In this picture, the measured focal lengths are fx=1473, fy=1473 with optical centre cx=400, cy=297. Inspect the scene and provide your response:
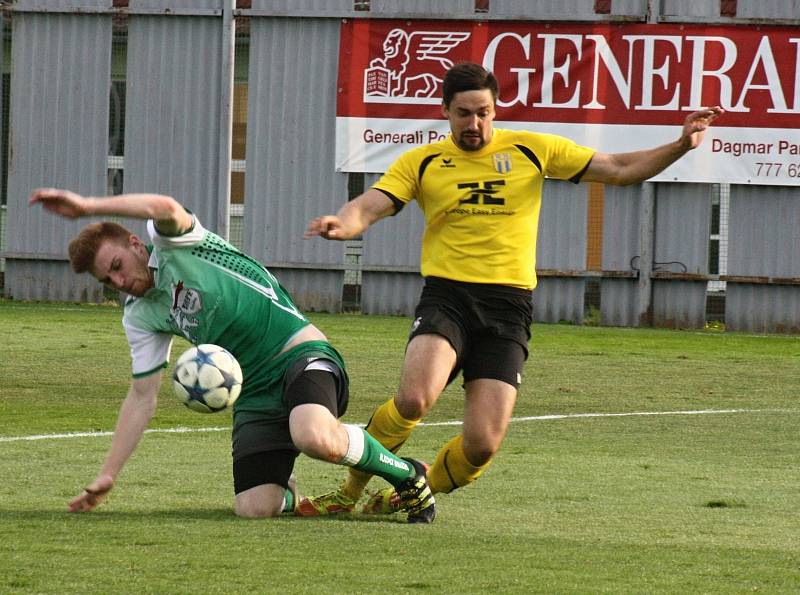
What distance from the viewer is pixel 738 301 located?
1891cm

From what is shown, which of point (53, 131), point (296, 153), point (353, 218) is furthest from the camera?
point (53, 131)

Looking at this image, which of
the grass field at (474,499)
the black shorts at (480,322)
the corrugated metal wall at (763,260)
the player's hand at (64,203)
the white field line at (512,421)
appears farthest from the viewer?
the corrugated metal wall at (763,260)

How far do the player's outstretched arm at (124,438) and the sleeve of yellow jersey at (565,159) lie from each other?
7.05 ft

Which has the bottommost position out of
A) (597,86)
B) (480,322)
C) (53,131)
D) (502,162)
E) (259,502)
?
(259,502)

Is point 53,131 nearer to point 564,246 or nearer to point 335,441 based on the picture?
point 564,246

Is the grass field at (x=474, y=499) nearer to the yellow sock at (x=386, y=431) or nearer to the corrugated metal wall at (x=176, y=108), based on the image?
the yellow sock at (x=386, y=431)

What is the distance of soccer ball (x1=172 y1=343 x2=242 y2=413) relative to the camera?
643 centimetres

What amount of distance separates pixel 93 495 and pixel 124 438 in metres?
0.30

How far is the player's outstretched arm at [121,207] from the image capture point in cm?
554

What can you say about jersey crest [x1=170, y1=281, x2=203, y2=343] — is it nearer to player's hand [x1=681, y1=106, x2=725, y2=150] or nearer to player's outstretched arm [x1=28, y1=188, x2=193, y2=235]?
player's outstretched arm [x1=28, y1=188, x2=193, y2=235]

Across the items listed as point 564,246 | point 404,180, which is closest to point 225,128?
point 564,246

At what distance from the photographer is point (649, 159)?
6977 millimetres

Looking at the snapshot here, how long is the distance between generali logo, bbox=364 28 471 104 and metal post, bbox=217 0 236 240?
1.89 meters

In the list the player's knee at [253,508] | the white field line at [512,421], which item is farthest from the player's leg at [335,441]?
the white field line at [512,421]
